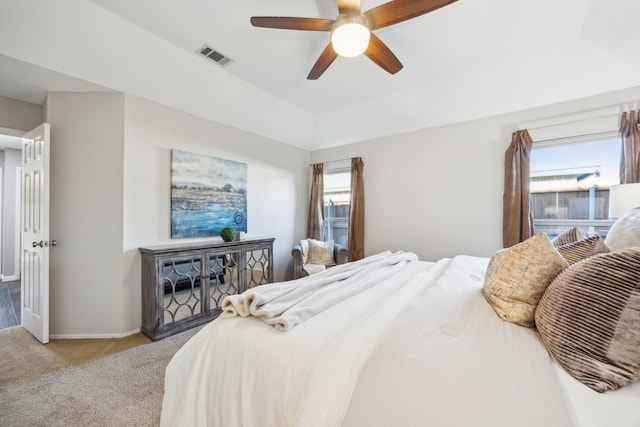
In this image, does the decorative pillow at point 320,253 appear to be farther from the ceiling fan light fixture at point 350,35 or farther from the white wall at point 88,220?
the ceiling fan light fixture at point 350,35

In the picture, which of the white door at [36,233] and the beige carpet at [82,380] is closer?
the beige carpet at [82,380]

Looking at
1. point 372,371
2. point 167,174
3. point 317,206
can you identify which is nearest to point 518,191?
point 317,206

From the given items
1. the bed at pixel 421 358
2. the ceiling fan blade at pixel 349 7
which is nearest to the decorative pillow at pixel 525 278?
the bed at pixel 421 358

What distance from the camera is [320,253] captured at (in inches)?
159

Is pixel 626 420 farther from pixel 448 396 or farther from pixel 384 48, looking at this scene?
pixel 384 48

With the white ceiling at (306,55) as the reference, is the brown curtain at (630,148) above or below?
below

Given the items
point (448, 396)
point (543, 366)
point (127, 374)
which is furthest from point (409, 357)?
point (127, 374)

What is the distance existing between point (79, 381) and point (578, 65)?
5.16 metres

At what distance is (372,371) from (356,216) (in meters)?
3.38

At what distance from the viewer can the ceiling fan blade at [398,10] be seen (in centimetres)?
153

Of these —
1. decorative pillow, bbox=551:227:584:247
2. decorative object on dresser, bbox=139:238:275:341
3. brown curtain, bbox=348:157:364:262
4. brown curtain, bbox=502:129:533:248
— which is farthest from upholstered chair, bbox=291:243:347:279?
decorative pillow, bbox=551:227:584:247

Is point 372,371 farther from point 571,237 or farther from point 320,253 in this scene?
point 320,253

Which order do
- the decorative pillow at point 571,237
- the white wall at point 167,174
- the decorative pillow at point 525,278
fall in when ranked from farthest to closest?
the white wall at point 167,174
the decorative pillow at point 571,237
the decorative pillow at point 525,278

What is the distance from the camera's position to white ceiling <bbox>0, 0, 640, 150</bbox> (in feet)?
6.51
